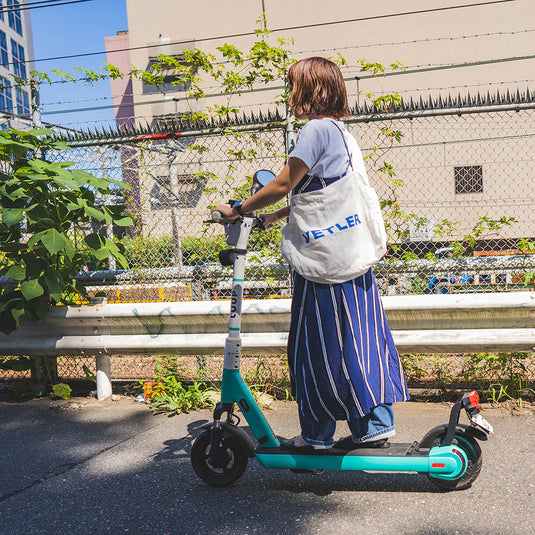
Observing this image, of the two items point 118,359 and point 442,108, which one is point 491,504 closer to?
point 442,108

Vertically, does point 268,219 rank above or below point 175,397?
above

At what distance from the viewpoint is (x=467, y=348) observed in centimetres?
347

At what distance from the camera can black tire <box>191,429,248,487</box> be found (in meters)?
2.60

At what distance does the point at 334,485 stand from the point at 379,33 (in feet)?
70.9

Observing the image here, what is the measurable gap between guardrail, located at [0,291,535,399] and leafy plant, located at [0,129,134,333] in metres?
0.22

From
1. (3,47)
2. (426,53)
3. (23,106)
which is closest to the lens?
(23,106)

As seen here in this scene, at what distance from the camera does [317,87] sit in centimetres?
242

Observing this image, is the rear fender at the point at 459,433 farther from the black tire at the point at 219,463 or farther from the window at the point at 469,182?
the window at the point at 469,182

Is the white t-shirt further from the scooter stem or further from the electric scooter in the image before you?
the scooter stem

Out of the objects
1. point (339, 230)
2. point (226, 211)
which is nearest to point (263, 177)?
point (226, 211)

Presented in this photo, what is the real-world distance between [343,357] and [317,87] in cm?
116

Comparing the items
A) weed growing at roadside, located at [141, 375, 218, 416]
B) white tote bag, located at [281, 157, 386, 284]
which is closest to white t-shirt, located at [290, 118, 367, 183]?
white tote bag, located at [281, 157, 386, 284]

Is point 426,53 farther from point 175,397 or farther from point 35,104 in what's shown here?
point 175,397

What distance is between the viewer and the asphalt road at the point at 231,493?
7.50ft
